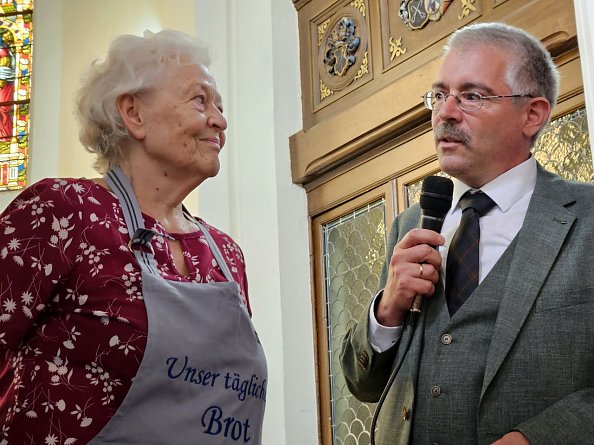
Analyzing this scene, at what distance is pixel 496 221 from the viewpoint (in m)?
2.36

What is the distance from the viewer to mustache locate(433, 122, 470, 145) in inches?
95.5

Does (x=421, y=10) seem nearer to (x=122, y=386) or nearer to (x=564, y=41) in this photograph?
(x=564, y=41)

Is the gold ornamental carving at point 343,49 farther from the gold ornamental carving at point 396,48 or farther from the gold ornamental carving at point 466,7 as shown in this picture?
the gold ornamental carving at point 466,7

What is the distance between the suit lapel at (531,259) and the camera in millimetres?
2100

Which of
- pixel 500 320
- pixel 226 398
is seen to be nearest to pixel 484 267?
pixel 500 320

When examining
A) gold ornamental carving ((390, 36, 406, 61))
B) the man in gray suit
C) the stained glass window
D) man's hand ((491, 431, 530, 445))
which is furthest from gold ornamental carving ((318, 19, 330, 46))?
the stained glass window

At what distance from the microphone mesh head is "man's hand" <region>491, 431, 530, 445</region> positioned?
57 cm

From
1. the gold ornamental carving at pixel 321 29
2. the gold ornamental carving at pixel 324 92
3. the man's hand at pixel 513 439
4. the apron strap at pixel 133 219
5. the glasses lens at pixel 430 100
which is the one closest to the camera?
the man's hand at pixel 513 439

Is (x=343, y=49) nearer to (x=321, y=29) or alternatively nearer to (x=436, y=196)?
(x=321, y=29)

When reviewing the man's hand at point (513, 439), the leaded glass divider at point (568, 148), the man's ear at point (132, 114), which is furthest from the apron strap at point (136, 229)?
the leaded glass divider at point (568, 148)

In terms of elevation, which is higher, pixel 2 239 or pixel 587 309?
pixel 2 239

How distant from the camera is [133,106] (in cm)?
245

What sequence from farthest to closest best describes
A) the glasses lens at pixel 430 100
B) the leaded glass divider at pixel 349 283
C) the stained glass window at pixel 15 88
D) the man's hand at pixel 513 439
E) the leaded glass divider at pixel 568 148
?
the stained glass window at pixel 15 88, the leaded glass divider at pixel 349 283, the leaded glass divider at pixel 568 148, the glasses lens at pixel 430 100, the man's hand at pixel 513 439

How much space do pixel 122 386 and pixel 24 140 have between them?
5.96m
